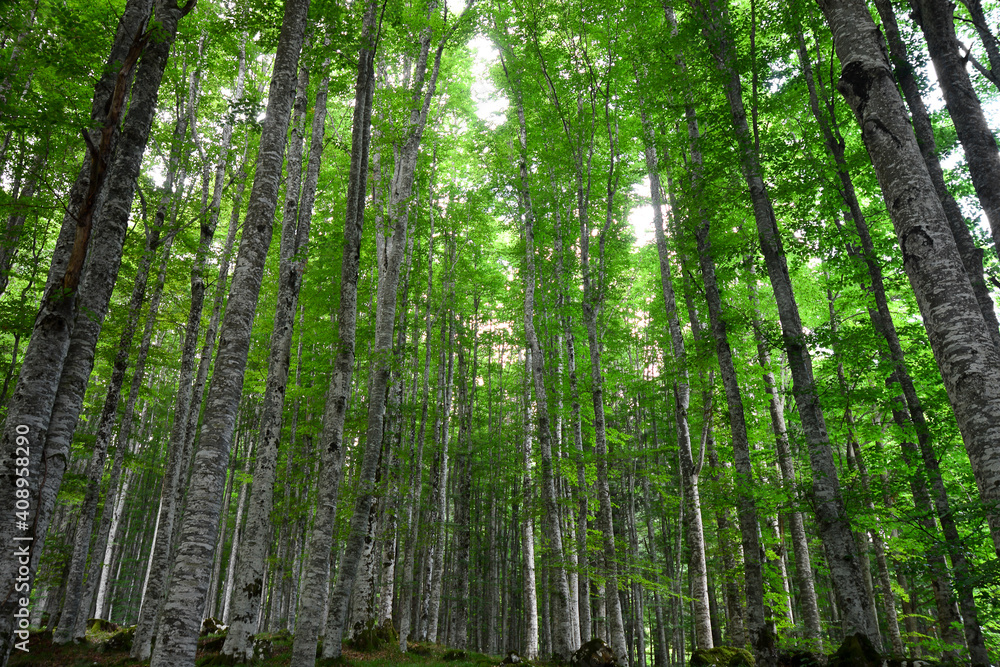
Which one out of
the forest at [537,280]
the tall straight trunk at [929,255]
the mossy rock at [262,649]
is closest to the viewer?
the tall straight trunk at [929,255]

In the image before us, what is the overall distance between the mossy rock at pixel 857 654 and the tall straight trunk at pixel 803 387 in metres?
Result: 0.12

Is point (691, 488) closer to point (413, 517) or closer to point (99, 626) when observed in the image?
point (413, 517)

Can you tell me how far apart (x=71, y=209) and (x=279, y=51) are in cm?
307

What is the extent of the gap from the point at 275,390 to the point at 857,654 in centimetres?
1031

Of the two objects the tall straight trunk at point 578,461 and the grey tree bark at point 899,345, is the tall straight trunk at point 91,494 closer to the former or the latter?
the tall straight trunk at point 578,461

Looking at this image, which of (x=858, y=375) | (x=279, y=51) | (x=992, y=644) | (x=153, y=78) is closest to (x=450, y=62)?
(x=279, y=51)

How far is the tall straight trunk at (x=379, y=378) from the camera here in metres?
7.36

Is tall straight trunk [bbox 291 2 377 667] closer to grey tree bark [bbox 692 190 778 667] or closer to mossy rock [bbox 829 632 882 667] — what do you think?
grey tree bark [bbox 692 190 778 667]

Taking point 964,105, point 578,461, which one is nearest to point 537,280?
point 578,461

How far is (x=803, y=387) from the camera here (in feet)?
24.0

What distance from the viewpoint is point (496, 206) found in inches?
662

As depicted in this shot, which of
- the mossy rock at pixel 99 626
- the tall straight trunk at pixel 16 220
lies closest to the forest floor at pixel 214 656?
the mossy rock at pixel 99 626

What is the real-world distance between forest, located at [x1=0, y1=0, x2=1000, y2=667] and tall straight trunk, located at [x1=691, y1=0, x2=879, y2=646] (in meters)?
0.06
